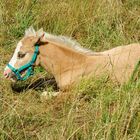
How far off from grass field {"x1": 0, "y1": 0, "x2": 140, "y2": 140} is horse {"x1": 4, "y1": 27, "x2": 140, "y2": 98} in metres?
0.22

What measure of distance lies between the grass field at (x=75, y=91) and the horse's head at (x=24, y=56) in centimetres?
20

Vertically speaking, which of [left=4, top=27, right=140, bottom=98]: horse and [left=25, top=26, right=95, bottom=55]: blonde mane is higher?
[left=25, top=26, right=95, bottom=55]: blonde mane

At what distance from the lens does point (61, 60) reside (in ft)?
21.0

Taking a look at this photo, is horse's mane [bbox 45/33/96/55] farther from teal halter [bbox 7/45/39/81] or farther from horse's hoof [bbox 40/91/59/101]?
horse's hoof [bbox 40/91/59/101]

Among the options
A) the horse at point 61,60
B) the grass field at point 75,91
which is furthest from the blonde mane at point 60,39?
the grass field at point 75,91

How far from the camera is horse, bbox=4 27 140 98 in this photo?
623 cm

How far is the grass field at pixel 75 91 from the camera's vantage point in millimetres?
4508

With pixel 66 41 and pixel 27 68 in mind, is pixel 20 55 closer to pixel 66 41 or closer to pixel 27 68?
pixel 27 68

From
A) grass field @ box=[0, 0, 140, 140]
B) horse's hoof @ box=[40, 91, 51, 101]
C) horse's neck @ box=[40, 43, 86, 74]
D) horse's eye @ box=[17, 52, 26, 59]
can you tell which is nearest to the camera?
grass field @ box=[0, 0, 140, 140]

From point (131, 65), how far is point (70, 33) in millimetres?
1752

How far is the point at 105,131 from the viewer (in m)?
4.29

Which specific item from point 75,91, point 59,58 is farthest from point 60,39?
point 75,91

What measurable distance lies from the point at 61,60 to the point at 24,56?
0.44m

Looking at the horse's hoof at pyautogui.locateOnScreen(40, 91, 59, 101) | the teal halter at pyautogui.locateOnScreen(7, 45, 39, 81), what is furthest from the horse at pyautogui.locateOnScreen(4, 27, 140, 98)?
the horse's hoof at pyautogui.locateOnScreen(40, 91, 59, 101)
